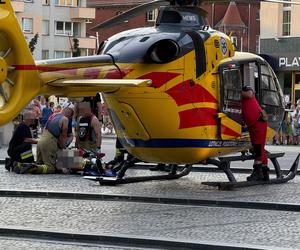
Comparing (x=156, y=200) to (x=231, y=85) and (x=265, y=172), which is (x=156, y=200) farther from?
(x=265, y=172)

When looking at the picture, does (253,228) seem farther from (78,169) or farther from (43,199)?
(78,169)

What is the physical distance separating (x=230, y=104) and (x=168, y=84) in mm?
1708

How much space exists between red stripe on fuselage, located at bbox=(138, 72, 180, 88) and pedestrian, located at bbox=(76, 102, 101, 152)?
4.29 meters

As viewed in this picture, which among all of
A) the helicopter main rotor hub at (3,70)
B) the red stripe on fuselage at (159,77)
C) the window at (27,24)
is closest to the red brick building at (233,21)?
the window at (27,24)

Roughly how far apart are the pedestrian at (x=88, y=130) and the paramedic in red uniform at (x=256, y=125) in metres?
3.84

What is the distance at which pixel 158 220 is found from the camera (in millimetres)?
13008

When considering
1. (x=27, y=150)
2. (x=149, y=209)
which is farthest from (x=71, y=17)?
(x=149, y=209)

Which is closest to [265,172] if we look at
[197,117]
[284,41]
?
[197,117]

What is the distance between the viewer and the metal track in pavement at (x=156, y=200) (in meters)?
14.3

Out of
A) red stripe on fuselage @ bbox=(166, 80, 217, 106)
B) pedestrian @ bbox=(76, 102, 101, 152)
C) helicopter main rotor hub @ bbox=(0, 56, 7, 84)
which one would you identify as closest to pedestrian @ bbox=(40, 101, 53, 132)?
pedestrian @ bbox=(76, 102, 101, 152)

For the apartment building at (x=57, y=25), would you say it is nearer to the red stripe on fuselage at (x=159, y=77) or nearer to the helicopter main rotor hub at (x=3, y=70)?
the red stripe on fuselage at (x=159, y=77)

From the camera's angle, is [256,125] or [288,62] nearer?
[256,125]

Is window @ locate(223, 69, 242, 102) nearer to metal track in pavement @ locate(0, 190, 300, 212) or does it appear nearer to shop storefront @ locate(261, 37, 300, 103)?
metal track in pavement @ locate(0, 190, 300, 212)

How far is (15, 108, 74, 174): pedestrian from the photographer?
63.6 feet
